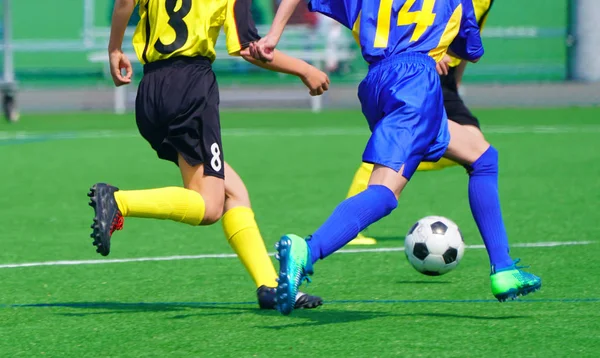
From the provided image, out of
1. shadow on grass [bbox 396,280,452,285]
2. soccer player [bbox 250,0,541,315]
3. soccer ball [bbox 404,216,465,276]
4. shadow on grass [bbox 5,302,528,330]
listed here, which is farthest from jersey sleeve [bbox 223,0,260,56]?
shadow on grass [bbox 396,280,452,285]

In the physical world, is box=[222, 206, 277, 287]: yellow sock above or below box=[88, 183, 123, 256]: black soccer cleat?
below

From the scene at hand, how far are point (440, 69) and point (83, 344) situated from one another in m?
2.31

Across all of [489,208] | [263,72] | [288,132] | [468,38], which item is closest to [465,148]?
[489,208]

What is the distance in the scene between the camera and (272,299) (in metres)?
5.22

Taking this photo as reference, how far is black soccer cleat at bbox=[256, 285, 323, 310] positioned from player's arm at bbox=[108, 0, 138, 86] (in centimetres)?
104

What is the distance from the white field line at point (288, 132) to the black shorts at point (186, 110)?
30.5ft

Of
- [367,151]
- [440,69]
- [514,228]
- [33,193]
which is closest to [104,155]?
[33,193]

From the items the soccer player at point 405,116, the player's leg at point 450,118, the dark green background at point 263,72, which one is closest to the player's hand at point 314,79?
the soccer player at point 405,116

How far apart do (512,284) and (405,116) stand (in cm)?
78

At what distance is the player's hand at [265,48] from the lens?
4.89 metres

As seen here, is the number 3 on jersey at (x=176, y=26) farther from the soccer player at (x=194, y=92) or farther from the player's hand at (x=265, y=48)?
the player's hand at (x=265, y=48)

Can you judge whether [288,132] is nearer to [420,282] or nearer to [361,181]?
[361,181]

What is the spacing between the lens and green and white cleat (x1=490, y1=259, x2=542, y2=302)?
5.01 m

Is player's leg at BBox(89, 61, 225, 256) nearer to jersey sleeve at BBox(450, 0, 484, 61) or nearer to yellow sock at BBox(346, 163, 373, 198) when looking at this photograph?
jersey sleeve at BBox(450, 0, 484, 61)
